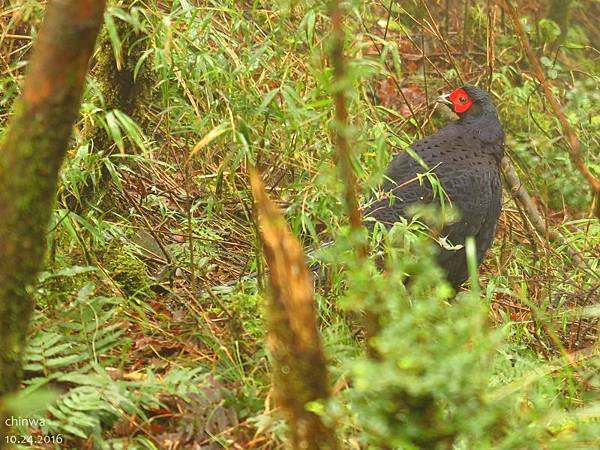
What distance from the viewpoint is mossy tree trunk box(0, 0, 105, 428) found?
2.15 meters

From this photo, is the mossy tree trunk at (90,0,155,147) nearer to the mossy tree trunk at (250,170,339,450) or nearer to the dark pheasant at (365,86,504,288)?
the dark pheasant at (365,86,504,288)

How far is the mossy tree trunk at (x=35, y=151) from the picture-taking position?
2152mm

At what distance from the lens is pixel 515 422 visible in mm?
2492

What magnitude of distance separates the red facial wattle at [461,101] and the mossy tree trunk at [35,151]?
12.8 ft

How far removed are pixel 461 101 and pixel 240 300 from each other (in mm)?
2789

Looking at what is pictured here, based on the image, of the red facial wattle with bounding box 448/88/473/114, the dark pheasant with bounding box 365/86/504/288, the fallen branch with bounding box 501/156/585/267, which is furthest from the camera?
the red facial wattle with bounding box 448/88/473/114

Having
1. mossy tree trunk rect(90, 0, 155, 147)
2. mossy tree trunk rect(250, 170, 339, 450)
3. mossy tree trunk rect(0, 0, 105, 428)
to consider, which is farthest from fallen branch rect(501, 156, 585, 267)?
mossy tree trunk rect(0, 0, 105, 428)

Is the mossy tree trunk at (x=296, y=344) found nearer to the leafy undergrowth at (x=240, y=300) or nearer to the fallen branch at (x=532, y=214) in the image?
the leafy undergrowth at (x=240, y=300)

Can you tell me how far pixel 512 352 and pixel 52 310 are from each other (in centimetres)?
207

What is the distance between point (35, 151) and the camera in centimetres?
222

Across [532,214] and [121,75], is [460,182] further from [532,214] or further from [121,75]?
[121,75]

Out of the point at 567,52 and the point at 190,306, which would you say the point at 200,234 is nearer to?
the point at 190,306

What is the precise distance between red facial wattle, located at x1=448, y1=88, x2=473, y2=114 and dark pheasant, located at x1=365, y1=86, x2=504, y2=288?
0.07 metres

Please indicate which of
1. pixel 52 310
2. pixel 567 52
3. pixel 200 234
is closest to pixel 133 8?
pixel 52 310
